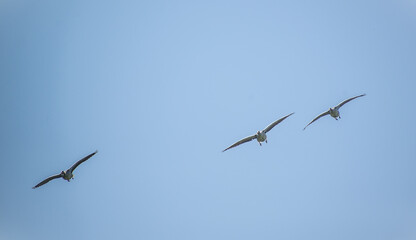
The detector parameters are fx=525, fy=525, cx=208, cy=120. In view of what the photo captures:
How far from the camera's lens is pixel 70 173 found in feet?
140

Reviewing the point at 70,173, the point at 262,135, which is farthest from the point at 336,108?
the point at 70,173

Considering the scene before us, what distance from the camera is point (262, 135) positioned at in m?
42.5

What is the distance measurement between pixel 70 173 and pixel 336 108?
2296 cm

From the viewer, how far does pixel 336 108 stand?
4506 centimetres

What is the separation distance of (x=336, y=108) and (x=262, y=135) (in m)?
7.42

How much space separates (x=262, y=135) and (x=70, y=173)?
1591 centimetres

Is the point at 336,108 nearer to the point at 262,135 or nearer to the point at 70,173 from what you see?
the point at 262,135
